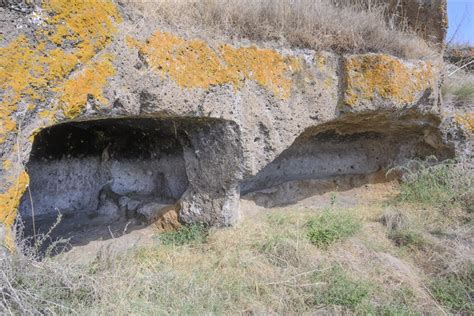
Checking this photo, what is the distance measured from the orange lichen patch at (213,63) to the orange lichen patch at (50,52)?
201mm

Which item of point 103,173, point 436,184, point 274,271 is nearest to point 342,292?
point 274,271

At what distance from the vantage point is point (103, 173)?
381 centimetres

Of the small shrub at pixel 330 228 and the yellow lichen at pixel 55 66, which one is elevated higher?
the yellow lichen at pixel 55 66

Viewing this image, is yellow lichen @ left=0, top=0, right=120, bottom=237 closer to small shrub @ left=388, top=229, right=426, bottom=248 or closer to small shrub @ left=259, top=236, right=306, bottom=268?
small shrub @ left=259, top=236, right=306, bottom=268

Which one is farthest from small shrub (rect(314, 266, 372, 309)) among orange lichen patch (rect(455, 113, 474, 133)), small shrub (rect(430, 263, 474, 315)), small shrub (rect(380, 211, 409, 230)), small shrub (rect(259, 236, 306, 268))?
orange lichen patch (rect(455, 113, 474, 133))

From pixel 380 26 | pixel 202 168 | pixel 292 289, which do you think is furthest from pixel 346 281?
pixel 380 26

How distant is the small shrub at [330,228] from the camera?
2.81 m

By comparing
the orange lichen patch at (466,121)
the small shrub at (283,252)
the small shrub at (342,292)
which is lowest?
the small shrub at (283,252)

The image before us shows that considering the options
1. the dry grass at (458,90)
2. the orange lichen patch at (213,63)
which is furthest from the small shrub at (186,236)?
the dry grass at (458,90)

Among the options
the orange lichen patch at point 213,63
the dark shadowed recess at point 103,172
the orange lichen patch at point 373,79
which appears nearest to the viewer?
the orange lichen patch at point 213,63

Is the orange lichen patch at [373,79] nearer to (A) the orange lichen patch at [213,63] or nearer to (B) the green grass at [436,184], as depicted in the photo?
(A) the orange lichen patch at [213,63]

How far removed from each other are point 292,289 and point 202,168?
3.72 ft

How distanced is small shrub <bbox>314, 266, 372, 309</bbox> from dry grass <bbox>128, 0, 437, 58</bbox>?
167cm

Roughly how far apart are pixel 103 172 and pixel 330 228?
6.83 feet
